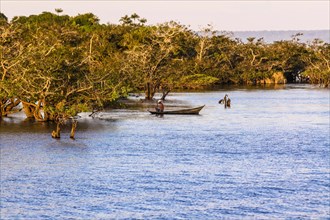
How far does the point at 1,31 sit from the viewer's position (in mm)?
70875

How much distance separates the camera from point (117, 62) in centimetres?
8825

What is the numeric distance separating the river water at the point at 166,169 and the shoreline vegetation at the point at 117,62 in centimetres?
258

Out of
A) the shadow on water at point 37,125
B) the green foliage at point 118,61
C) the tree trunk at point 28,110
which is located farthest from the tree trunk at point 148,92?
the tree trunk at point 28,110

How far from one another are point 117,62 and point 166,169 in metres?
45.7

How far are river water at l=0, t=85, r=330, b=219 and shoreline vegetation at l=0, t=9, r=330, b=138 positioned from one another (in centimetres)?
258

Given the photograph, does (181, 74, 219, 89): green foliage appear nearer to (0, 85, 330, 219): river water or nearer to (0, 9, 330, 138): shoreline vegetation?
(0, 9, 330, 138): shoreline vegetation

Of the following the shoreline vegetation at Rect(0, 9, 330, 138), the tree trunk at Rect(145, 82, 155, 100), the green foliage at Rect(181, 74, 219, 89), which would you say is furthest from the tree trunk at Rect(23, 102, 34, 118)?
the green foliage at Rect(181, 74, 219, 89)

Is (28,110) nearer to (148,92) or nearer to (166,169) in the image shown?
(166,169)

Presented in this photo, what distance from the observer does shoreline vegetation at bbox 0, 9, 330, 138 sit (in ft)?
191

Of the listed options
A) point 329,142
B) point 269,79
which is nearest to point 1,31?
point 329,142

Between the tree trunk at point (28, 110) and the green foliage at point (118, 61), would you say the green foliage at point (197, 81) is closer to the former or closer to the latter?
the green foliage at point (118, 61)

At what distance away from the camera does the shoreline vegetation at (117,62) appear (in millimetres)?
58312

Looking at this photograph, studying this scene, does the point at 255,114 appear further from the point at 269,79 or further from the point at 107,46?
the point at 269,79

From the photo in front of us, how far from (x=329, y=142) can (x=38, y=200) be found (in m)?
26.6
